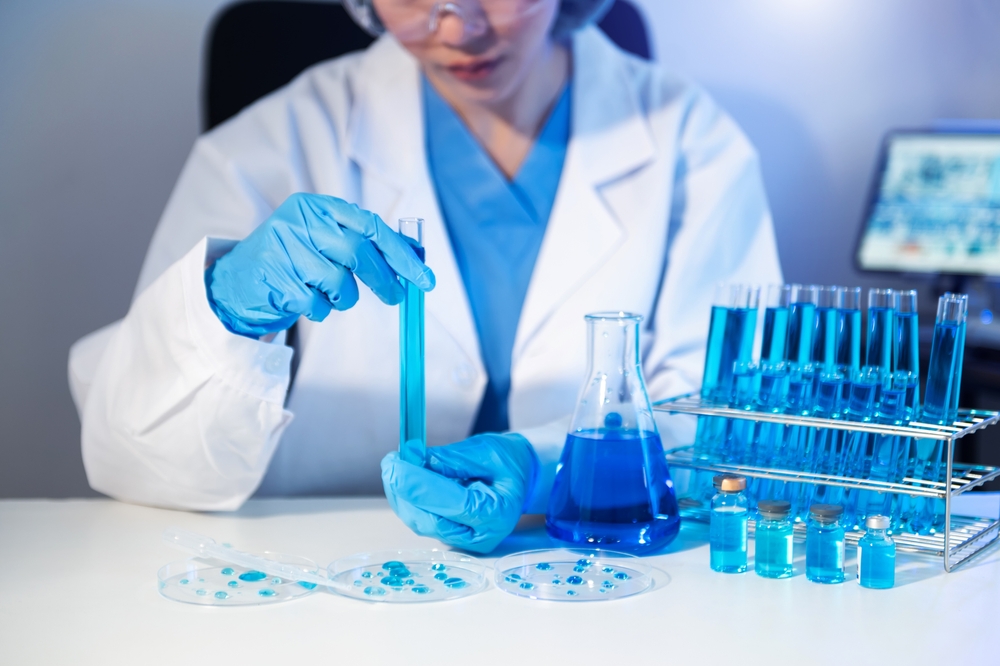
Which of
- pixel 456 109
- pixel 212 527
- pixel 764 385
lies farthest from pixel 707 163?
pixel 212 527

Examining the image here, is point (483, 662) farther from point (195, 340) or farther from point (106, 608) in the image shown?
point (195, 340)

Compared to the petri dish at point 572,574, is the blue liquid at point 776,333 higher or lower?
higher

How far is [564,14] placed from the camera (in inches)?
67.7

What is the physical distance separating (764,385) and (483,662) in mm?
473

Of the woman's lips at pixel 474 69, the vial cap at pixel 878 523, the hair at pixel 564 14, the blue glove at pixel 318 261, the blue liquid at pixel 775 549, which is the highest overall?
the hair at pixel 564 14

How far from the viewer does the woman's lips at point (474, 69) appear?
1.44 m

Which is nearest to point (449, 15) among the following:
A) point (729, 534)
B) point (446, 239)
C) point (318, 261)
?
point (446, 239)

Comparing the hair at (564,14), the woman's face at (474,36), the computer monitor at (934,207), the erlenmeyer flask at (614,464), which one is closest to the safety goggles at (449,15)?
the woman's face at (474,36)

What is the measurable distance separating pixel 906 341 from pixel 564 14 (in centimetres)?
96

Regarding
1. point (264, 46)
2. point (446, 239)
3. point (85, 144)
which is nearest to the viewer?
point (446, 239)

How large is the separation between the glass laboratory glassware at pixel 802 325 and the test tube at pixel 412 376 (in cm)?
41

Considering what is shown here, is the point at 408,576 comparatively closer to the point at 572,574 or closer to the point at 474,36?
the point at 572,574

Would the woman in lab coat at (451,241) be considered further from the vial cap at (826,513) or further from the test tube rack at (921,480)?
the vial cap at (826,513)

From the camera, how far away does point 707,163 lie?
173 centimetres
